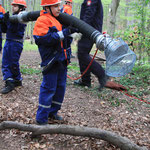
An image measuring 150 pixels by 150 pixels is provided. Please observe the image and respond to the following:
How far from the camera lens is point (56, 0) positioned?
8.79ft

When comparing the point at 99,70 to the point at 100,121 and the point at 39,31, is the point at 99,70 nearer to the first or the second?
the point at 100,121

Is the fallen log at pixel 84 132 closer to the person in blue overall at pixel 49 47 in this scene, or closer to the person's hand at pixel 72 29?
the person in blue overall at pixel 49 47

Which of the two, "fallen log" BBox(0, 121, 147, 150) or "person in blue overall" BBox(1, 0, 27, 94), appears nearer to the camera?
"fallen log" BBox(0, 121, 147, 150)

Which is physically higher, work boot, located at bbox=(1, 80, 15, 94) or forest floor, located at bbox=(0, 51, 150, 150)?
work boot, located at bbox=(1, 80, 15, 94)

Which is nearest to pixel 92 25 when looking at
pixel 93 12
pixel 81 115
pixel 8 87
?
pixel 93 12

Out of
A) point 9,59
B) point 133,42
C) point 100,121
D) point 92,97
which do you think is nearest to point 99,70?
point 92,97

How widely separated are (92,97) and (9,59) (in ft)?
7.77

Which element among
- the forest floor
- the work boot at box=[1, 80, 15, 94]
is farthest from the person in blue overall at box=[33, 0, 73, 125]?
the work boot at box=[1, 80, 15, 94]

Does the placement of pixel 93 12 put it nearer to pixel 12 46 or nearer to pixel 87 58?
pixel 87 58

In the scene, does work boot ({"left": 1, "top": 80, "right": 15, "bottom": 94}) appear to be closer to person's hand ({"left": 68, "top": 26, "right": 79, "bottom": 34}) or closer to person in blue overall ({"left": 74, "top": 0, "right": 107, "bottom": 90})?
person in blue overall ({"left": 74, "top": 0, "right": 107, "bottom": 90})

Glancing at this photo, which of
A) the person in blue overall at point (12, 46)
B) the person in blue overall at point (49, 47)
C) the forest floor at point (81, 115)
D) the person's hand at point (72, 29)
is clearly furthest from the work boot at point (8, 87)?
the person's hand at point (72, 29)

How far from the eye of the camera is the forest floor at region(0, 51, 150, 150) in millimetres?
2877

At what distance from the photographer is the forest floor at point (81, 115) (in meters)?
2.88

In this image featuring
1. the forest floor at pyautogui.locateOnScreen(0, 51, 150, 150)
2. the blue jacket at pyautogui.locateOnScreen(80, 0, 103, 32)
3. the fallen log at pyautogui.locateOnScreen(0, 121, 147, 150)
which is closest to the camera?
the fallen log at pyautogui.locateOnScreen(0, 121, 147, 150)
